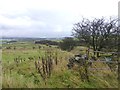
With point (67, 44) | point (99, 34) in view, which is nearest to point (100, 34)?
point (99, 34)

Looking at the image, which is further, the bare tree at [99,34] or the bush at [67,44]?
the bush at [67,44]

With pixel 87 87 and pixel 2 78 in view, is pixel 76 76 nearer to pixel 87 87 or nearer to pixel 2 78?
pixel 87 87

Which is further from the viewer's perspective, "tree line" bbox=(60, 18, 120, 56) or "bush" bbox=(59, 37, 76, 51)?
"bush" bbox=(59, 37, 76, 51)

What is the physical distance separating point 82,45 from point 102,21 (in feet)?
9.53

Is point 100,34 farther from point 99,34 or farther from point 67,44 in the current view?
point 67,44

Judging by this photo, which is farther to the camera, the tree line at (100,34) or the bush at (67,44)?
the bush at (67,44)

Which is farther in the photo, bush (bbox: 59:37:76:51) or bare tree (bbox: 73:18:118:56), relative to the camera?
bush (bbox: 59:37:76:51)

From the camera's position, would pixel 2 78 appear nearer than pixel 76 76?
Yes

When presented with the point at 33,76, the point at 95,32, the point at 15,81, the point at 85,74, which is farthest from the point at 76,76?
the point at 95,32

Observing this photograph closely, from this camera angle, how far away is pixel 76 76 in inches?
390

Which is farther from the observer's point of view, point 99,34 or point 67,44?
point 67,44

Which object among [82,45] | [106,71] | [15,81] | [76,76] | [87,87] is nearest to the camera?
[15,81]

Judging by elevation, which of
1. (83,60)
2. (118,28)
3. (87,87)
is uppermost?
(118,28)

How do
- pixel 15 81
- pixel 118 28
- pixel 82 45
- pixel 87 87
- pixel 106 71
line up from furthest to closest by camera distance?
pixel 82 45 < pixel 118 28 < pixel 106 71 < pixel 87 87 < pixel 15 81
